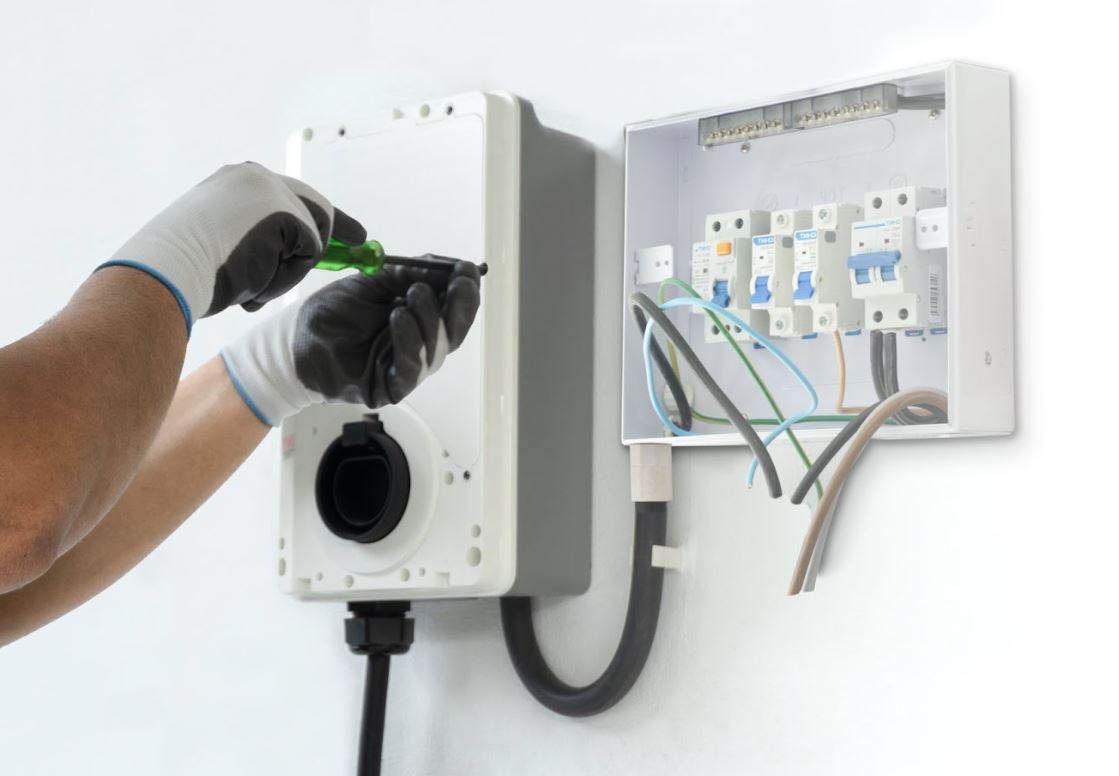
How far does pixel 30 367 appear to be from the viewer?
2.43ft

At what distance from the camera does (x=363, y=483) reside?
1229 millimetres

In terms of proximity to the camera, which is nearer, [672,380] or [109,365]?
[109,365]

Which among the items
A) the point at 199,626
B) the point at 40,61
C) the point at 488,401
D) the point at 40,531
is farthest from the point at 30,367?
the point at 40,61

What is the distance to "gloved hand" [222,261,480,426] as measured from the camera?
1068 millimetres

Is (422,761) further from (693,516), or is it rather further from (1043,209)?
(1043,209)

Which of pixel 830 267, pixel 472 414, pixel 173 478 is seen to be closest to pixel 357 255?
pixel 472 414

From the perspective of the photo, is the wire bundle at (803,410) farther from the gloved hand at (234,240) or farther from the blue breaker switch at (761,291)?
the gloved hand at (234,240)

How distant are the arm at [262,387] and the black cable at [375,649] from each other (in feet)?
0.60

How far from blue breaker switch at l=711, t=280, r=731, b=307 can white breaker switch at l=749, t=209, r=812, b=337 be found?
0.08 ft

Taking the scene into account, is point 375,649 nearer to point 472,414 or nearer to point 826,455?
point 472,414

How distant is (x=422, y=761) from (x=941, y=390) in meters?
0.61

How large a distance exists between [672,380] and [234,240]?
1.29ft

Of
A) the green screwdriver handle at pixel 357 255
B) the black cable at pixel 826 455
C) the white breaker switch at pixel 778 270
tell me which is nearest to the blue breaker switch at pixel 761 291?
the white breaker switch at pixel 778 270

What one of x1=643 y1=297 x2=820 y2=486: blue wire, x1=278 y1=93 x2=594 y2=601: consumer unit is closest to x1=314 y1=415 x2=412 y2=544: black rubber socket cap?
x1=278 y1=93 x2=594 y2=601: consumer unit
